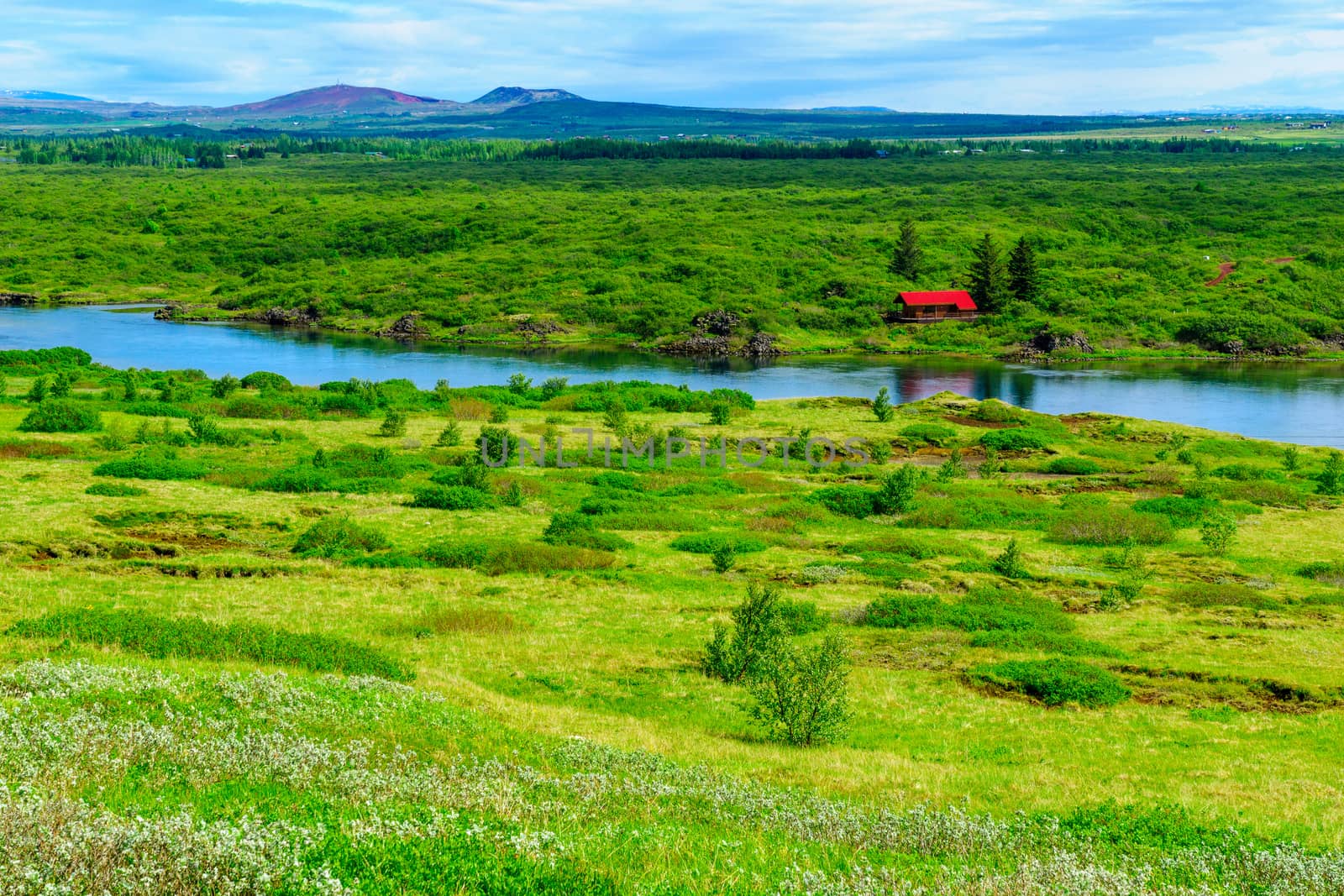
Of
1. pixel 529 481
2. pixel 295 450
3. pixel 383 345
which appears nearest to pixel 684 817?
pixel 529 481

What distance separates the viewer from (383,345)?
97.8 m

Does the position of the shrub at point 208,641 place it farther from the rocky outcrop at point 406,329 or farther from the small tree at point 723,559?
the rocky outcrop at point 406,329

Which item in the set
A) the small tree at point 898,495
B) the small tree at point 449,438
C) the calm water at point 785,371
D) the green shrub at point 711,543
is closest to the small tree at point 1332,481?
the small tree at point 898,495

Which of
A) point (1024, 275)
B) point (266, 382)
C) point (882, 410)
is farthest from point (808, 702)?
point (1024, 275)

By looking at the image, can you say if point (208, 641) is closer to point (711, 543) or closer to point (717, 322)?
point (711, 543)

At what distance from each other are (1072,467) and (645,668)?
32.6 metres

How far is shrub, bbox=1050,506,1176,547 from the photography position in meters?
34.0

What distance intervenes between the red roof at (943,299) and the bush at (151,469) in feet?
277

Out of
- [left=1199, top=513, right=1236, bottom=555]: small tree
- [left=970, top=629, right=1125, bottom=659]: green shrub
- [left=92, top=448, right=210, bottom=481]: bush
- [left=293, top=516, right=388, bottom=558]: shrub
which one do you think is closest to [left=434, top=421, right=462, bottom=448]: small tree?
[left=92, top=448, right=210, bottom=481]: bush

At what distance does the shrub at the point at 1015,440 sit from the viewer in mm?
52094

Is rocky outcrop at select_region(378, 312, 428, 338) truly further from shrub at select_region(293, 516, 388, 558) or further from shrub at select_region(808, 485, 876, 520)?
shrub at select_region(293, 516, 388, 558)

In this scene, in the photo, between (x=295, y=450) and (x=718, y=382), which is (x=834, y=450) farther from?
(x=718, y=382)

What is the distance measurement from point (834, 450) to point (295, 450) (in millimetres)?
23313

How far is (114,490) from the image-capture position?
3191 centimetres
